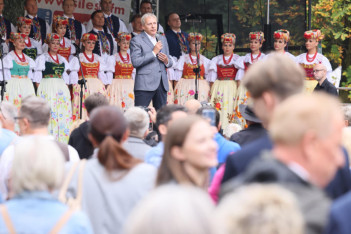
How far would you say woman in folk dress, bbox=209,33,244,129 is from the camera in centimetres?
1040

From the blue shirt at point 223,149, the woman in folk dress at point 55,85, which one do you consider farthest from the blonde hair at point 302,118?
the woman in folk dress at point 55,85

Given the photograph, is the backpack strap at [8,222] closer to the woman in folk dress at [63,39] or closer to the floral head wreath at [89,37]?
the woman in folk dress at [63,39]

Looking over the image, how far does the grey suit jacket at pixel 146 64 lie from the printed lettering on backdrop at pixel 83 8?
8.79 ft

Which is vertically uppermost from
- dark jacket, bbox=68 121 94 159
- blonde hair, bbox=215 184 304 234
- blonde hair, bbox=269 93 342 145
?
blonde hair, bbox=269 93 342 145

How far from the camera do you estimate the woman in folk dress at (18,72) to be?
9.02m

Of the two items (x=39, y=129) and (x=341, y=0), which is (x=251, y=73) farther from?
(x=341, y=0)

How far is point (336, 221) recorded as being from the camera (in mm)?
1746

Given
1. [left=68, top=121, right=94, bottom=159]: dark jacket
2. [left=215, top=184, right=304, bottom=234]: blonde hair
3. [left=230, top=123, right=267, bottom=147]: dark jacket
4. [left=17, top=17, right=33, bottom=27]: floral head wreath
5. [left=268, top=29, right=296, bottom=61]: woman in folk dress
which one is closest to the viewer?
[left=215, top=184, right=304, bottom=234]: blonde hair

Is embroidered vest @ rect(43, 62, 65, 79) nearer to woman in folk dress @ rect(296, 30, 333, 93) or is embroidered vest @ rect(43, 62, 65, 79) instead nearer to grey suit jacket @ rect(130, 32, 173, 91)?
grey suit jacket @ rect(130, 32, 173, 91)

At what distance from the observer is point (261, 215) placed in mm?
1583

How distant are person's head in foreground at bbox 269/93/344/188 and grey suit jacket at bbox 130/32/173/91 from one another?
647cm

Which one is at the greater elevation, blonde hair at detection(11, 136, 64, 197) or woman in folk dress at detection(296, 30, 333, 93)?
woman in folk dress at detection(296, 30, 333, 93)

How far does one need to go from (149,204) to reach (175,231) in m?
0.09

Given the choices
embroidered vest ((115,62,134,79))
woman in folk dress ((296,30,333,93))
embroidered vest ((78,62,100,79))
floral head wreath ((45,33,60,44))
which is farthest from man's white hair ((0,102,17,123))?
woman in folk dress ((296,30,333,93))
